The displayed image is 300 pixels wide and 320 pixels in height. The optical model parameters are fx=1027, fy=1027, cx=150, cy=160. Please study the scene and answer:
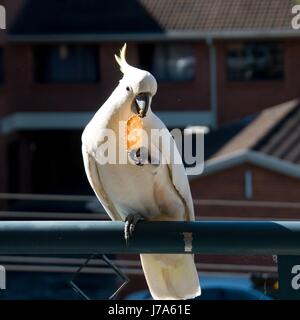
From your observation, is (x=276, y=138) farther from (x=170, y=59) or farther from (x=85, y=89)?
(x=85, y=89)

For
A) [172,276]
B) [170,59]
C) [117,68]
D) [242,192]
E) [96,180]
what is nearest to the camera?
[172,276]

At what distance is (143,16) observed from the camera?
567 inches

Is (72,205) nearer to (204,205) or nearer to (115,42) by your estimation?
(115,42)

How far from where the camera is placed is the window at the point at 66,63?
14.7 metres

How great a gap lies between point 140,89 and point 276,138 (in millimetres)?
8499

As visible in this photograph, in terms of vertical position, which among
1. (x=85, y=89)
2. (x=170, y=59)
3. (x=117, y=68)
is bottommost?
(x=85, y=89)

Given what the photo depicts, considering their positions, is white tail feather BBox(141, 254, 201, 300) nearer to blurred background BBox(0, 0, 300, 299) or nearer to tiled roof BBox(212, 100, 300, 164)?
tiled roof BBox(212, 100, 300, 164)

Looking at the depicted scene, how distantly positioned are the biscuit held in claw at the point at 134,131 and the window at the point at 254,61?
11.8 meters

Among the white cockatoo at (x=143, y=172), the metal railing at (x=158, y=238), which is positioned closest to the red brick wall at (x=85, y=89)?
the white cockatoo at (x=143, y=172)

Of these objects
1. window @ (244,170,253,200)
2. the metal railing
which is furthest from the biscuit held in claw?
window @ (244,170,253,200)

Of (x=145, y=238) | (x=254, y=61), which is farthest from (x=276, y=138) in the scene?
(x=145, y=238)

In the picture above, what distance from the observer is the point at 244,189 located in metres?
10.4

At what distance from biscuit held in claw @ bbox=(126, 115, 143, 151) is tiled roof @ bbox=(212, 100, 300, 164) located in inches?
314

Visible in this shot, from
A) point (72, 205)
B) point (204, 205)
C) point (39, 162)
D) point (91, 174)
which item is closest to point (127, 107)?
point (91, 174)
